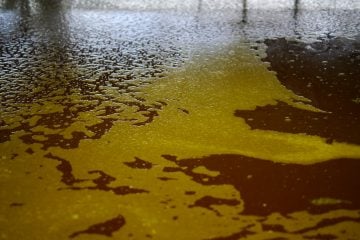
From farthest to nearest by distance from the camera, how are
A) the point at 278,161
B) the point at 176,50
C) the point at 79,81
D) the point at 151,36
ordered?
the point at 151,36 → the point at 176,50 → the point at 79,81 → the point at 278,161

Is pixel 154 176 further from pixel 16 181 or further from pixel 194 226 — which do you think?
pixel 16 181

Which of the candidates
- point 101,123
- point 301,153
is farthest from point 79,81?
point 301,153

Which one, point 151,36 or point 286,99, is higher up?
point 151,36

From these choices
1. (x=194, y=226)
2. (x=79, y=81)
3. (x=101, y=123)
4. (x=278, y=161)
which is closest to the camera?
(x=194, y=226)

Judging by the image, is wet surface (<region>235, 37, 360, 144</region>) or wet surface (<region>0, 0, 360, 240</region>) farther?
wet surface (<region>235, 37, 360, 144</region>)

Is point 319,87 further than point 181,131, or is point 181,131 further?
point 319,87

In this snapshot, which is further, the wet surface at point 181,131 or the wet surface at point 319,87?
the wet surface at point 319,87

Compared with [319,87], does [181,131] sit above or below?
below

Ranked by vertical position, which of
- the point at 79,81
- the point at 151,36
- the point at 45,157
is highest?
the point at 151,36
